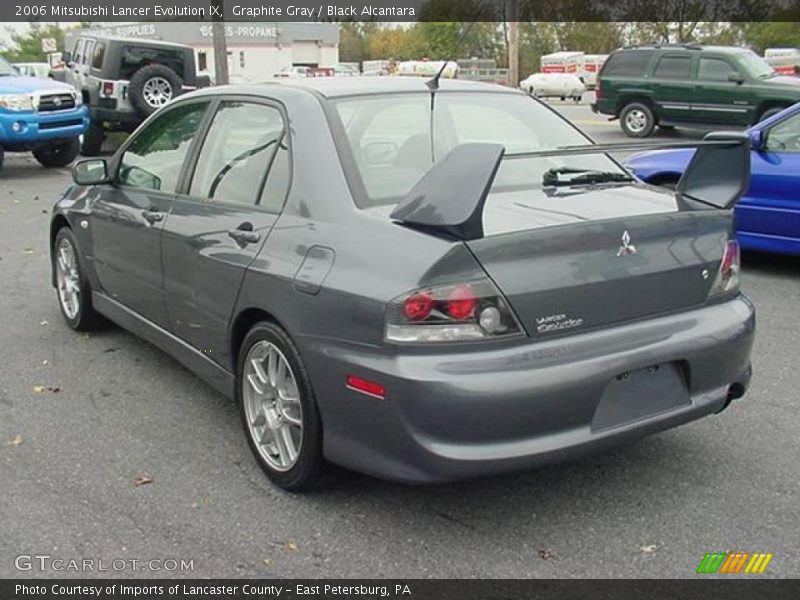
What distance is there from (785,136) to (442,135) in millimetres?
4241

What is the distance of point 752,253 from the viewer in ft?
25.0

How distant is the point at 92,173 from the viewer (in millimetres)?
4918

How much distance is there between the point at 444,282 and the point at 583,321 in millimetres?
552

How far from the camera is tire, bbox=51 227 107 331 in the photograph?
5395 millimetres

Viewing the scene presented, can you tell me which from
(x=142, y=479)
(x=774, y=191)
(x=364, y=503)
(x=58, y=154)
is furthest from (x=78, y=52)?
(x=364, y=503)

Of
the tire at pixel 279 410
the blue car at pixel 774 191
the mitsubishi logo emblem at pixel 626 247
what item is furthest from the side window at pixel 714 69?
the tire at pixel 279 410

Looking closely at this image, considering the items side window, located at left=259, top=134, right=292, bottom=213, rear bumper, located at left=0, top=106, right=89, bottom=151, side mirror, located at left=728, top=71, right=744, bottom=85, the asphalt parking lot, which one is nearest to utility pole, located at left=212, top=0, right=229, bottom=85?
rear bumper, located at left=0, top=106, right=89, bottom=151

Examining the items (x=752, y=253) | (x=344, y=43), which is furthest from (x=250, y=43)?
(x=752, y=253)

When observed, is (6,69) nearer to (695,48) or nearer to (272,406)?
(695,48)

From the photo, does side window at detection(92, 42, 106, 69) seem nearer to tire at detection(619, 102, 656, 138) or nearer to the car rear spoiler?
tire at detection(619, 102, 656, 138)

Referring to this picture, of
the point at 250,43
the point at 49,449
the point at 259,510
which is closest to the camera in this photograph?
the point at 259,510

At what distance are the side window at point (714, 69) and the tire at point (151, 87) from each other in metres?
10.7

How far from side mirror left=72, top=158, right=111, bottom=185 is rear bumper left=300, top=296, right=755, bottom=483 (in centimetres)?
245
